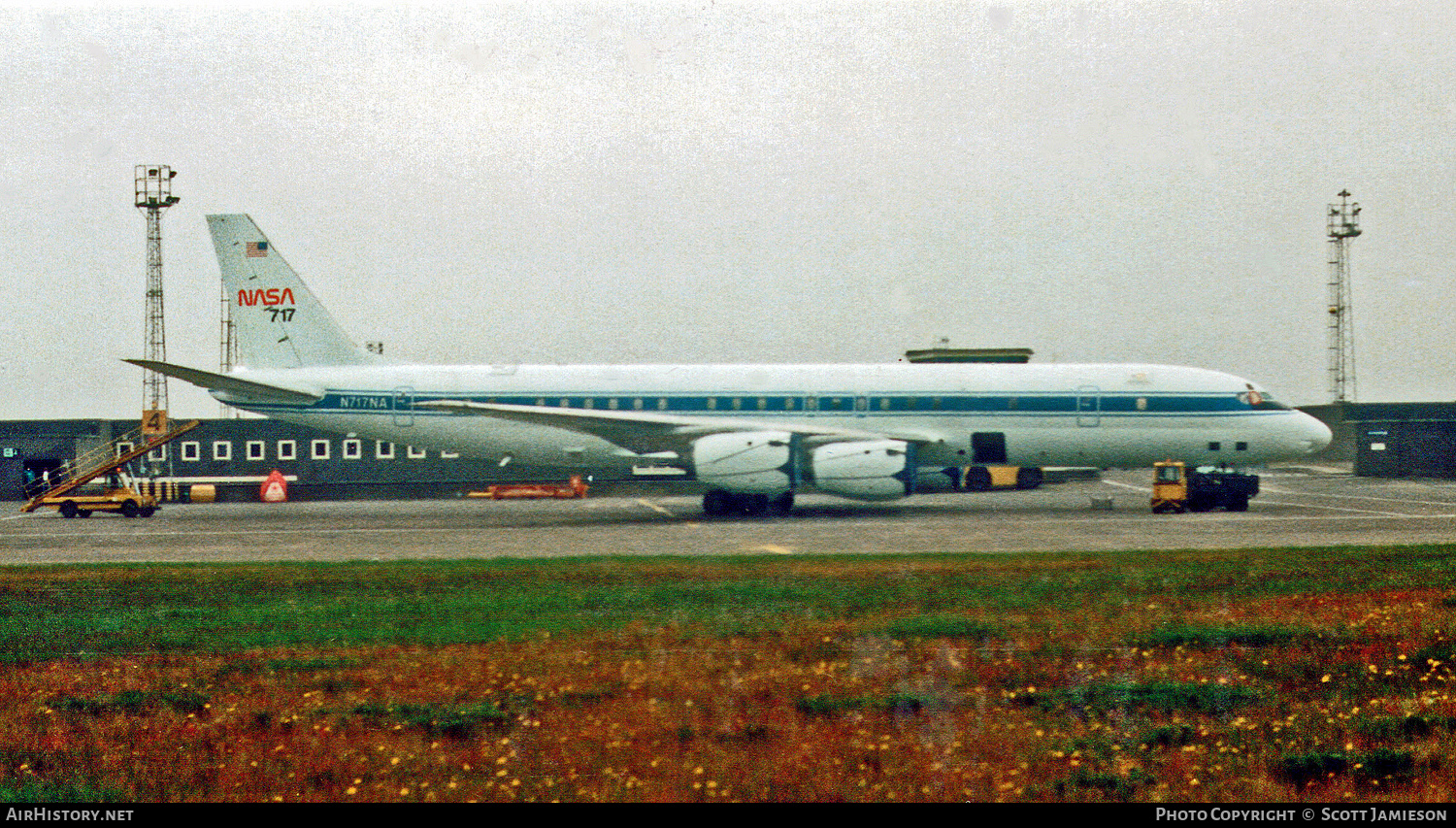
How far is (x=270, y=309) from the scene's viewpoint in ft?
108

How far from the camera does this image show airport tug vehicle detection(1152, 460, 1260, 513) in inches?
1137

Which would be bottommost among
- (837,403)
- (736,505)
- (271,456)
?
(736,505)

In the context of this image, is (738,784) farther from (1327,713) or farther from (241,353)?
(241,353)

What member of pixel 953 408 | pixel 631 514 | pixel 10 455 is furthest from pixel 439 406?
pixel 10 455

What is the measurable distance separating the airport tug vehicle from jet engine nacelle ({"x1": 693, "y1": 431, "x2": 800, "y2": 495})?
31.9 feet

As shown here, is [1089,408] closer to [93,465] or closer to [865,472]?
[865,472]

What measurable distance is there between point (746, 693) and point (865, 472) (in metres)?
20.2

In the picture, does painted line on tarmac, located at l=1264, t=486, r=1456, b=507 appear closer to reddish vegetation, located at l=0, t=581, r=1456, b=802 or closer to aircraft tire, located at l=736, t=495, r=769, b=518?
aircraft tire, located at l=736, t=495, r=769, b=518

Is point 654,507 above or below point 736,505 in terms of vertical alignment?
below

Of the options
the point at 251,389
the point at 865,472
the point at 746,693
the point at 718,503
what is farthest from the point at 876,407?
the point at 746,693

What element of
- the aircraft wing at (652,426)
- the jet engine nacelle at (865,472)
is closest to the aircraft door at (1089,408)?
the aircraft wing at (652,426)

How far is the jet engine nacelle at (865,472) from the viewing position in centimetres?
2794

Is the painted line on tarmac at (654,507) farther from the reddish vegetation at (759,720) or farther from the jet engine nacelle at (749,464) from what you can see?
the reddish vegetation at (759,720)

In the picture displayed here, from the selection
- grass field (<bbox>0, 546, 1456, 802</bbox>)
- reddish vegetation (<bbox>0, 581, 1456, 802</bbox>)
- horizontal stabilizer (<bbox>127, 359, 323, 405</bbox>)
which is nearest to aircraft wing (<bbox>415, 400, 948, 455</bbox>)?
horizontal stabilizer (<bbox>127, 359, 323, 405</bbox>)
